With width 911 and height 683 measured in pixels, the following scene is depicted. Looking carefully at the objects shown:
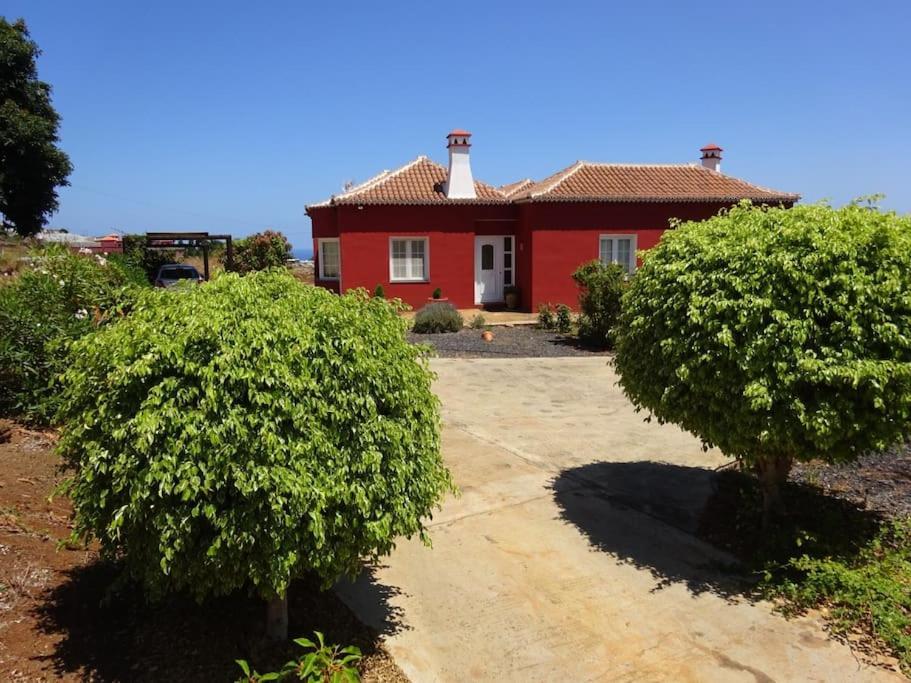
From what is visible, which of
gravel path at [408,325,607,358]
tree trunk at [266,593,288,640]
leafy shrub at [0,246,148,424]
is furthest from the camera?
gravel path at [408,325,607,358]

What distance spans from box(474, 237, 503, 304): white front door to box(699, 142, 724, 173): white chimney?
893 cm


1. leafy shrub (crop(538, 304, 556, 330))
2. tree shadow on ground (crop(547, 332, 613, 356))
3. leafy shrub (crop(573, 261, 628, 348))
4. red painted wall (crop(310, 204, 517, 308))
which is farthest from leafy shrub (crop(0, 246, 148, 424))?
red painted wall (crop(310, 204, 517, 308))

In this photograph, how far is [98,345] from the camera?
11.3 feet

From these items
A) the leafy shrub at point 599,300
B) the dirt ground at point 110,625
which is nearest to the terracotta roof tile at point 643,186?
the leafy shrub at point 599,300

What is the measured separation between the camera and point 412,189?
71.5 feet

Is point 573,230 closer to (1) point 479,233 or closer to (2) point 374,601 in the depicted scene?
(1) point 479,233

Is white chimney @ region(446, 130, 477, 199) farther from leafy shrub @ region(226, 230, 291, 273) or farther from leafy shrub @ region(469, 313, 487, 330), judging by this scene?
leafy shrub @ region(226, 230, 291, 273)

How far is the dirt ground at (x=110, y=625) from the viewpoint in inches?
138

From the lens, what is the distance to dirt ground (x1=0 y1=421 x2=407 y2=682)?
3.49 meters

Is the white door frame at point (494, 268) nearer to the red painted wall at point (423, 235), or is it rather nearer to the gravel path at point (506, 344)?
the red painted wall at point (423, 235)

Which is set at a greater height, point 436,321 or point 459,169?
point 459,169

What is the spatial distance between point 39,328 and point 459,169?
16668mm

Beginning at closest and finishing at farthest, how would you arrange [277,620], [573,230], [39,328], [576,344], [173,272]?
[277,620], [39,328], [576,344], [573,230], [173,272]

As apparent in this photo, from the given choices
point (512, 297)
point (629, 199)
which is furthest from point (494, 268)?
point (629, 199)
